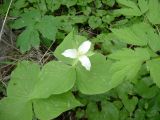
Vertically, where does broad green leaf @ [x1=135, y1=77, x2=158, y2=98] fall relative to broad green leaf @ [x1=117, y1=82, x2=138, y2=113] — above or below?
above

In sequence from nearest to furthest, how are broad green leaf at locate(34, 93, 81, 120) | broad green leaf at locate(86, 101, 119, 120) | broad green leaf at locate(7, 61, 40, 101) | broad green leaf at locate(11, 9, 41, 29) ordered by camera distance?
broad green leaf at locate(34, 93, 81, 120) → broad green leaf at locate(7, 61, 40, 101) → broad green leaf at locate(86, 101, 119, 120) → broad green leaf at locate(11, 9, 41, 29)

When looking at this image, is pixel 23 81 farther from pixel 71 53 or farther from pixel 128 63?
pixel 128 63

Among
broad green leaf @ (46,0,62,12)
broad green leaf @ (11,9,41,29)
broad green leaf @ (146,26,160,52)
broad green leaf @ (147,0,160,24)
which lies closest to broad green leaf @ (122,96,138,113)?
broad green leaf @ (146,26,160,52)

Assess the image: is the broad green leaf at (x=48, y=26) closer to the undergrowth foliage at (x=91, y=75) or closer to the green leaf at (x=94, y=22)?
Result: the undergrowth foliage at (x=91, y=75)

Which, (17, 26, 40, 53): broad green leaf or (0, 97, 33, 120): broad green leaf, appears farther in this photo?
(17, 26, 40, 53): broad green leaf

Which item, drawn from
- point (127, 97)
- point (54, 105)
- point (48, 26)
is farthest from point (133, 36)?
point (48, 26)

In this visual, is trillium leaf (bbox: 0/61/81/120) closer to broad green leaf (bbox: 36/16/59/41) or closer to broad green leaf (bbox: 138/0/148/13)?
broad green leaf (bbox: 36/16/59/41)
